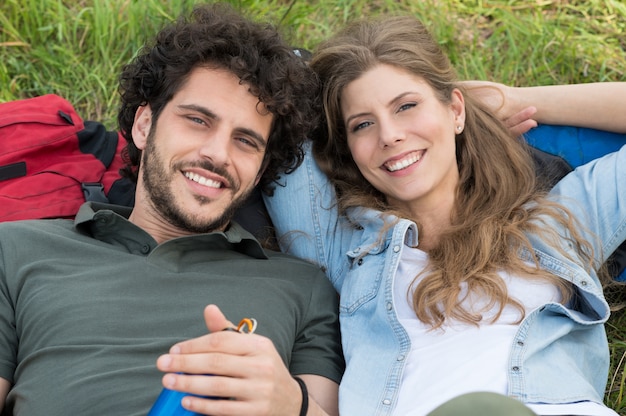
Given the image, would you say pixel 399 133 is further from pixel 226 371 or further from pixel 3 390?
pixel 3 390

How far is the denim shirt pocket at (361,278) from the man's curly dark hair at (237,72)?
58cm

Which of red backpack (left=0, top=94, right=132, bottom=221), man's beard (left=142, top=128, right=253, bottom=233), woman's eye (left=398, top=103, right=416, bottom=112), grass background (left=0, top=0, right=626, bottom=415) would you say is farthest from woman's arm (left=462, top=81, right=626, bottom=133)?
red backpack (left=0, top=94, right=132, bottom=221)

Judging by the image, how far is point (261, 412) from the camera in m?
2.34

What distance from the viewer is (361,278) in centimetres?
341

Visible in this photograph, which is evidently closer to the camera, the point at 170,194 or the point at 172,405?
the point at 172,405

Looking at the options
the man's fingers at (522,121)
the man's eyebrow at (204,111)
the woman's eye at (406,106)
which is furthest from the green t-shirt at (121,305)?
the man's fingers at (522,121)

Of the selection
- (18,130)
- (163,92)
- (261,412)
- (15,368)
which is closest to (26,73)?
(18,130)

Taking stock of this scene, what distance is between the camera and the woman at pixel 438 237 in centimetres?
304

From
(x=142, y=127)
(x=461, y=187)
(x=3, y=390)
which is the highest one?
(x=142, y=127)

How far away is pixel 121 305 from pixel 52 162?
1.15 metres

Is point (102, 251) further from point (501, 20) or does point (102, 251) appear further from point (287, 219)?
point (501, 20)

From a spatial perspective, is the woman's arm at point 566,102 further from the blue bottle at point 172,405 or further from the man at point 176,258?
the blue bottle at point 172,405

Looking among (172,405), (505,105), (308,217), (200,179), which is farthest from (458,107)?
(172,405)

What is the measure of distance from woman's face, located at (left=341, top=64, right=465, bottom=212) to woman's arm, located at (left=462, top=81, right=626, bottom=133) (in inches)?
17.7
